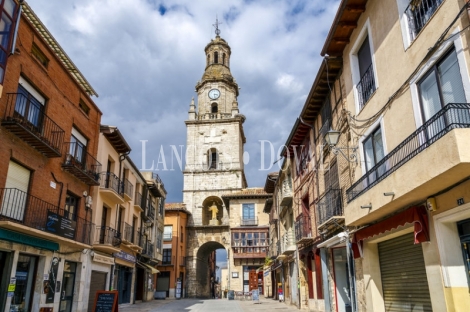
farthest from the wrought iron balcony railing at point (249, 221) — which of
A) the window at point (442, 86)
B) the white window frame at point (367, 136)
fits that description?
the window at point (442, 86)

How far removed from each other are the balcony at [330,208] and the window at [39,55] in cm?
1172

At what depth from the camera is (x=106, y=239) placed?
1930 centimetres

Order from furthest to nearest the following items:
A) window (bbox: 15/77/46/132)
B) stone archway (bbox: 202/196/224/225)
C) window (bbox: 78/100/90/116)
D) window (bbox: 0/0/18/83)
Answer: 1. stone archway (bbox: 202/196/224/225)
2. window (bbox: 78/100/90/116)
3. window (bbox: 15/77/46/132)
4. window (bbox: 0/0/18/83)

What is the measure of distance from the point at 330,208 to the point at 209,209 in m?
36.2

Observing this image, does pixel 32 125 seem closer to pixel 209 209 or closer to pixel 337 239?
→ pixel 337 239

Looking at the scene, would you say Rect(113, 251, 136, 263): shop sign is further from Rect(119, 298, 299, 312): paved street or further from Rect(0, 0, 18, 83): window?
Rect(0, 0, 18, 83): window

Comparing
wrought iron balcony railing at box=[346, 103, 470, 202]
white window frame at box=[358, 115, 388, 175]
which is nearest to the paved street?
white window frame at box=[358, 115, 388, 175]

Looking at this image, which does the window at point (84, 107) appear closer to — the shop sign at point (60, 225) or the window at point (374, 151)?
the shop sign at point (60, 225)

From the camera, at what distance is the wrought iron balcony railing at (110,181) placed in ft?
64.0

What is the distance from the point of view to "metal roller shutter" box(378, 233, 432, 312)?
8.39 meters

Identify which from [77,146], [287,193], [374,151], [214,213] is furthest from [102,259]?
[214,213]

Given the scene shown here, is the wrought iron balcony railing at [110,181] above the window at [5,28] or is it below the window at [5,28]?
below

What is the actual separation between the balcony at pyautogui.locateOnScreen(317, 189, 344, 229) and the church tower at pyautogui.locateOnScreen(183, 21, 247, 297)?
3186cm

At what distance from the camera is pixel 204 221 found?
49.4 metres
